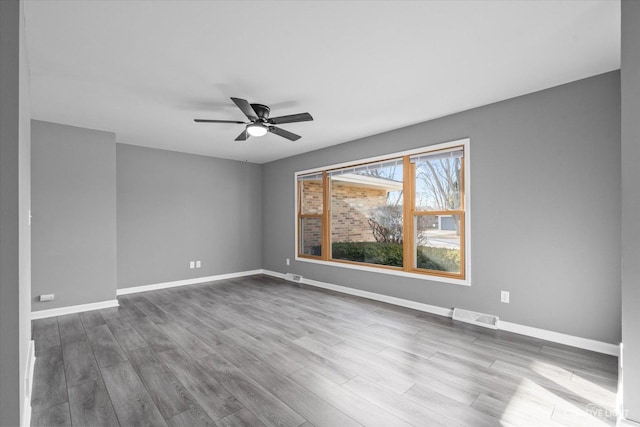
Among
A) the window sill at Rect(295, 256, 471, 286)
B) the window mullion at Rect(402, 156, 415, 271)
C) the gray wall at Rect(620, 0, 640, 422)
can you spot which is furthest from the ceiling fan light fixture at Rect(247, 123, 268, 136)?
the gray wall at Rect(620, 0, 640, 422)

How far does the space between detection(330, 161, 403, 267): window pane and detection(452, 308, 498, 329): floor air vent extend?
3.55ft

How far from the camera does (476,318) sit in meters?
3.54

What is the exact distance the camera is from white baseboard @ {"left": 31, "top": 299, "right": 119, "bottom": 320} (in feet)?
12.8

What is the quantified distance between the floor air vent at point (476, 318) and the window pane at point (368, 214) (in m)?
1.08

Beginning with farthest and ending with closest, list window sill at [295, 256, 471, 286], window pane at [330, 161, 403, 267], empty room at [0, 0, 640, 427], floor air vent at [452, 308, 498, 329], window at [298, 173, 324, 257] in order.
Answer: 1. window at [298, 173, 324, 257]
2. window pane at [330, 161, 403, 267]
3. window sill at [295, 256, 471, 286]
4. floor air vent at [452, 308, 498, 329]
5. empty room at [0, 0, 640, 427]

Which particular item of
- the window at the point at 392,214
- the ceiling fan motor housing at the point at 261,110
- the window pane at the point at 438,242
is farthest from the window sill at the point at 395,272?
the ceiling fan motor housing at the point at 261,110

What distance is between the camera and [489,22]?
2.08 metres

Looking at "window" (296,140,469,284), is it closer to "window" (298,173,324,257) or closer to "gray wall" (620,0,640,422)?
"window" (298,173,324,257)

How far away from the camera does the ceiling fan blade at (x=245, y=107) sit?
110 inches

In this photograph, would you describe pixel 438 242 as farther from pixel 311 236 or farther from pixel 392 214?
pixel 311 236

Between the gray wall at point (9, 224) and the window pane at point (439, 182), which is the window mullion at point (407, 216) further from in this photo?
the gray wall at point (9, 224)

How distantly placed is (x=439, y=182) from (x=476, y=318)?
5.74 ft

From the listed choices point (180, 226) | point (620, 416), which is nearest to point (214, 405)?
point (620, 416)

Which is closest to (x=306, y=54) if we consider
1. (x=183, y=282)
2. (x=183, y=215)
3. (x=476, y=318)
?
(x=476, y=318)
